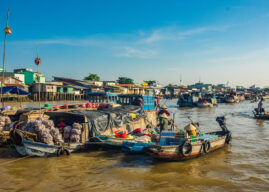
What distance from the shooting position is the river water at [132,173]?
6613mm

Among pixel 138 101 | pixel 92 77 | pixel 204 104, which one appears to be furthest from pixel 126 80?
pixel 138 101

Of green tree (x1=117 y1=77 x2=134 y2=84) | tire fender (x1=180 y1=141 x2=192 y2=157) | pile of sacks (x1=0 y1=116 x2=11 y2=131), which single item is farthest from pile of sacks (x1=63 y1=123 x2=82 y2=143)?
green tree (x1=117 y1=77 x2=134 y2=84)

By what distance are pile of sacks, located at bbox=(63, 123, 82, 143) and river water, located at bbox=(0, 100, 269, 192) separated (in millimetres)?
692

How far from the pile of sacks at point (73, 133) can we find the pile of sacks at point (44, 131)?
400mm

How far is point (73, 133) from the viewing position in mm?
9508

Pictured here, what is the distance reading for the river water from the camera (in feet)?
Result: 21.7

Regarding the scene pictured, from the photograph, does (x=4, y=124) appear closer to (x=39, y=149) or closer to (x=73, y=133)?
(x=39, y=149)

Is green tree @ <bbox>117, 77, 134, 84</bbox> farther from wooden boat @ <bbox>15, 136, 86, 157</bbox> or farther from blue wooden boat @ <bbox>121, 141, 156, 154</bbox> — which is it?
wooden boat @ <bbox>15, 136, 86, 157</bbox>

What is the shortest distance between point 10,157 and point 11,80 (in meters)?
32.9

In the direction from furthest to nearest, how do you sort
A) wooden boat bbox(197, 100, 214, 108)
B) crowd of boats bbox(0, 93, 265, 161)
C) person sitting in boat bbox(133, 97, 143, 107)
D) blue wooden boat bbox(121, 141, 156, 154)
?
wooden boat bbox(197, 100, 214, 108)
person sitting in boat bbox(133, 97, 143, 107)
blue wooden boat bbox(121, 141, 156, 154)
crowd of boats bbox(0, 93, 265, 161)

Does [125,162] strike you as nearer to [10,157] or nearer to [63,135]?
[63,135]

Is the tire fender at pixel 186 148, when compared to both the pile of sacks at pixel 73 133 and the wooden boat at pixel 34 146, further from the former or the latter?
the pile of sacks at pixel 73 133

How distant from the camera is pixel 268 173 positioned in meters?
7.93

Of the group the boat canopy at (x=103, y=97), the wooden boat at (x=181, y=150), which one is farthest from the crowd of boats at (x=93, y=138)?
the boat canopy at (x=103, y=97)
